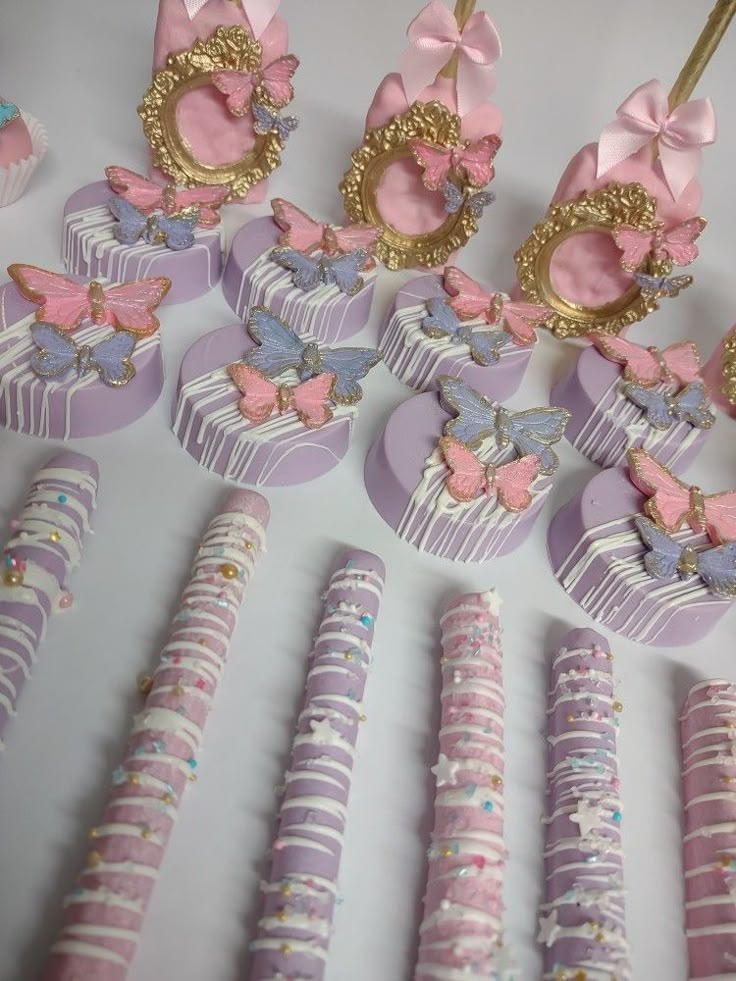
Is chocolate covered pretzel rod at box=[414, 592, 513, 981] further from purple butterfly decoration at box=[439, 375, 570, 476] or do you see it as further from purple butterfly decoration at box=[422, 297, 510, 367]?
purple butterfly decoration at box=[422, 297, 510, 367]

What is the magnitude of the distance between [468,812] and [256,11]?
73.7 inches

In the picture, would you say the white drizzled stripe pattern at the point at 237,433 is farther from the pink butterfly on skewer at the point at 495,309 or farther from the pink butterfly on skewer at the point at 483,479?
the pink butterfly on skewer at the point at 495,309

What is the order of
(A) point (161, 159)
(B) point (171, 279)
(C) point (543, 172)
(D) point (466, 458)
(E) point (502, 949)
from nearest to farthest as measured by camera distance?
→ (E) point (502, 949) → (D) point (466, 458) → (B) point (171, 279) → (A) point (161, 159) → (C) point (543, 172)

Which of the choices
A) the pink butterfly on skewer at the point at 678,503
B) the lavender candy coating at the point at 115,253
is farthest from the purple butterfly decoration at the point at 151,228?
the pink butterfly on skewer at the point at 678,503

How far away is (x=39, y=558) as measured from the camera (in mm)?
1613

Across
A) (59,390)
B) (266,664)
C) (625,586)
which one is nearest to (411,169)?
(59,390)

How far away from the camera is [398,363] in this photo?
2229 mm

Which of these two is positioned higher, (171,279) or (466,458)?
(171,279)

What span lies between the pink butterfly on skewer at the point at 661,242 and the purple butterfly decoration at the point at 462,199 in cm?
32

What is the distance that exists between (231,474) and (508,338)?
77 cm

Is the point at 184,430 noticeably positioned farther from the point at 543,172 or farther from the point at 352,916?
the point at 543,172

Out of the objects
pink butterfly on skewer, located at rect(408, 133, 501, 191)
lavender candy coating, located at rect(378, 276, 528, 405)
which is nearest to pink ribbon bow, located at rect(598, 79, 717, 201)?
pink butterfly on skewer, located at rect(408, 133, 501, 191)

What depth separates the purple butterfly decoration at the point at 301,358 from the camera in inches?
76.0

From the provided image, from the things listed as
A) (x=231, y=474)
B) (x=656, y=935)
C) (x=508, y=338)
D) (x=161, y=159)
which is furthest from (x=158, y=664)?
(x=161, y=159)
